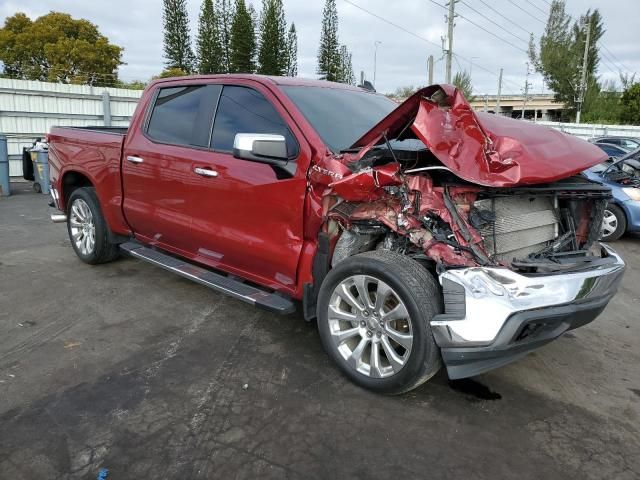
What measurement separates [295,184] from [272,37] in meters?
49.2

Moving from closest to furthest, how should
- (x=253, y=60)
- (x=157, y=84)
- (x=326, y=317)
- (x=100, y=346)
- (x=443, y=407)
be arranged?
1. (x=443, y=407)
2. (x=326, y=317)
3. (x=100, y=346)
4. (x=157, y=84)
5. (x=253, y=60)

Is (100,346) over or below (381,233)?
below

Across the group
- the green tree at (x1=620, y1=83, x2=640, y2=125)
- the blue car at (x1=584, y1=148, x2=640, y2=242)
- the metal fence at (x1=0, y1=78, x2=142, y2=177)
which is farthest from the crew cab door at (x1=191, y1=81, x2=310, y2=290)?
the green tree at (x1=620, y1=83, x2=640, y2=125)

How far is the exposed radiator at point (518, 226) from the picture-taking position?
298 centimetres

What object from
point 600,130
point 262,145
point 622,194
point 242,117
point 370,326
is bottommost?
point 370,326

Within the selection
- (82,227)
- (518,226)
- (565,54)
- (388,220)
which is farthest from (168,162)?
(565,54)

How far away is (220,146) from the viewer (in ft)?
13.2

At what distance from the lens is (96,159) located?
5215mm

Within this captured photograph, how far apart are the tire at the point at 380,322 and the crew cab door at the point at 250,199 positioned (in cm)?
47

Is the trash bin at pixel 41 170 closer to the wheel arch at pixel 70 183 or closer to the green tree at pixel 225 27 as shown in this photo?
the wheel arch at pixel 70 183

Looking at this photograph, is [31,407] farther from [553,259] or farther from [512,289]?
[553,259]

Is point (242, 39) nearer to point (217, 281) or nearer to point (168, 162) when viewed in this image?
point (168, 162)

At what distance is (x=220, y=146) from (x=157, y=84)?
148cm

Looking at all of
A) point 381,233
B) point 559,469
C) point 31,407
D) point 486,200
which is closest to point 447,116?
point 486,200
